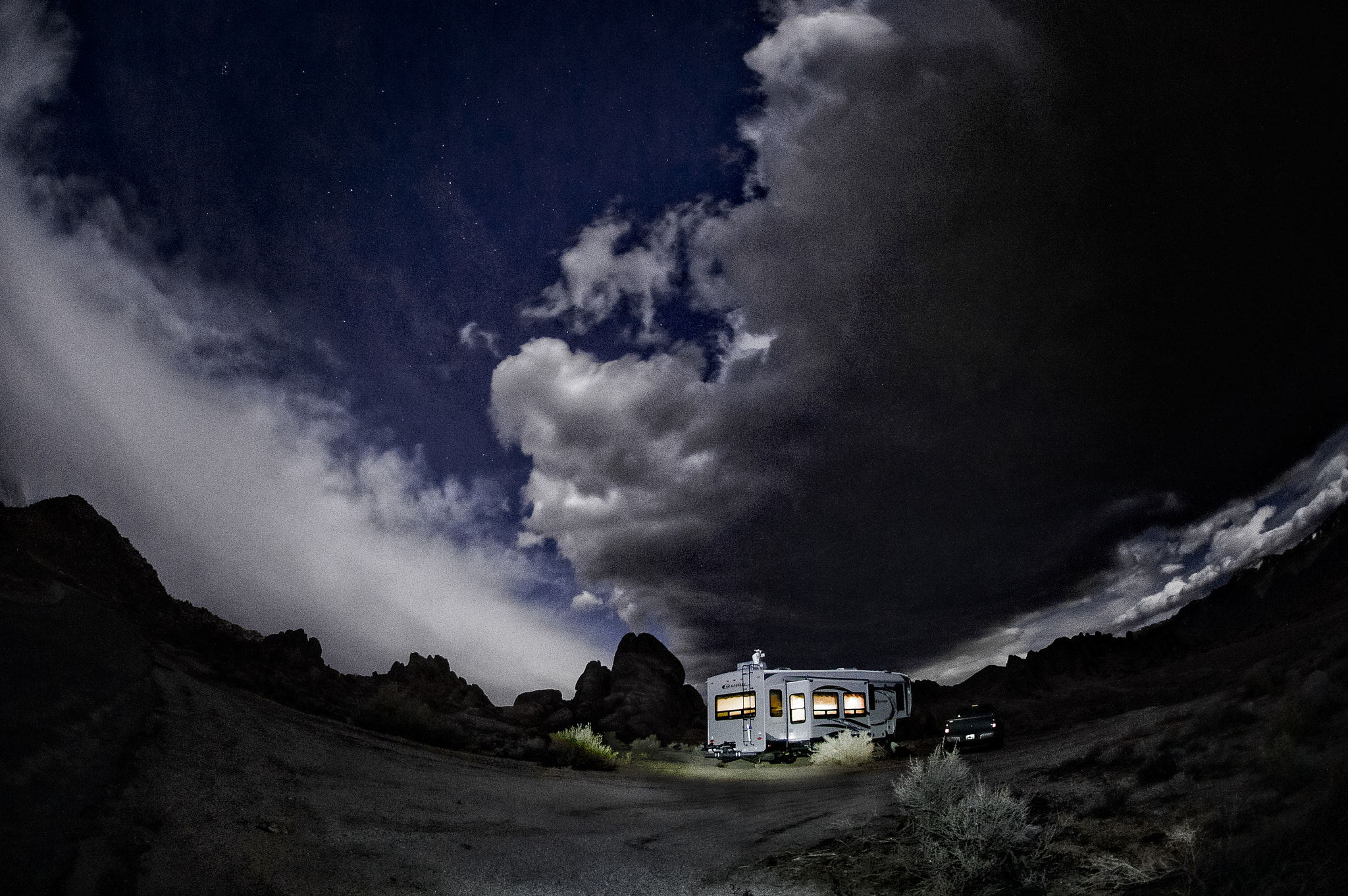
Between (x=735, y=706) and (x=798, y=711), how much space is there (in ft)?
10.1

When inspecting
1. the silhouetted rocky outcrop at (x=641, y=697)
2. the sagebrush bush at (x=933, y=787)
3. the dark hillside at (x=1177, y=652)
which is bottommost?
the silhouetted rocky outcrop at (x=641, y=697)

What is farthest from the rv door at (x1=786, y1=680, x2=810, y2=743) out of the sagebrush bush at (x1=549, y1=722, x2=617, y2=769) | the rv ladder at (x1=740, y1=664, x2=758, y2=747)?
the sagebrush bush at (x1=549, y1=722, x2=617, y2=769)

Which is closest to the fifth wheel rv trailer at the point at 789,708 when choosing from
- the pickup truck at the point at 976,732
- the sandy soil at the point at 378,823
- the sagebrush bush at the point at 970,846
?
the pickup truck at the point at 976,732

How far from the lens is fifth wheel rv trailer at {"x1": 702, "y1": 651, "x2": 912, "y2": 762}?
83.9 feet

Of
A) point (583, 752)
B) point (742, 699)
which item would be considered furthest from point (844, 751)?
point (583, 752)

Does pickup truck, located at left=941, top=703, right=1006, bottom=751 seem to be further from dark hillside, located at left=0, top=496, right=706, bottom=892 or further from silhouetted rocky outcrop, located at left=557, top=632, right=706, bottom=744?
silhouetted rocky outcrop, located at left=557, top=632, right=706, bottom=744

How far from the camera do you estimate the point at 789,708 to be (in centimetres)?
2580

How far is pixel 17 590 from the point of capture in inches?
444

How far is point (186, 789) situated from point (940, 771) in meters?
10.3

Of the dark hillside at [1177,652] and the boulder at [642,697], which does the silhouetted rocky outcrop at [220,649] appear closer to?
the boulder at [642,697]

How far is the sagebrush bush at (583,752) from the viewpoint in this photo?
69.1ft

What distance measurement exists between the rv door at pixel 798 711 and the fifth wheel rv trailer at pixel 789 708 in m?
0.03

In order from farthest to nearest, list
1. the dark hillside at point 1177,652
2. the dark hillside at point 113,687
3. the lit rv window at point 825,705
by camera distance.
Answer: the dark hillside at point 1177,652, the lit rv window at point 825,705, the dark hillside at point 113,687

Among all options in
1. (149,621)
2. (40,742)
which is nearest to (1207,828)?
(40,742)
